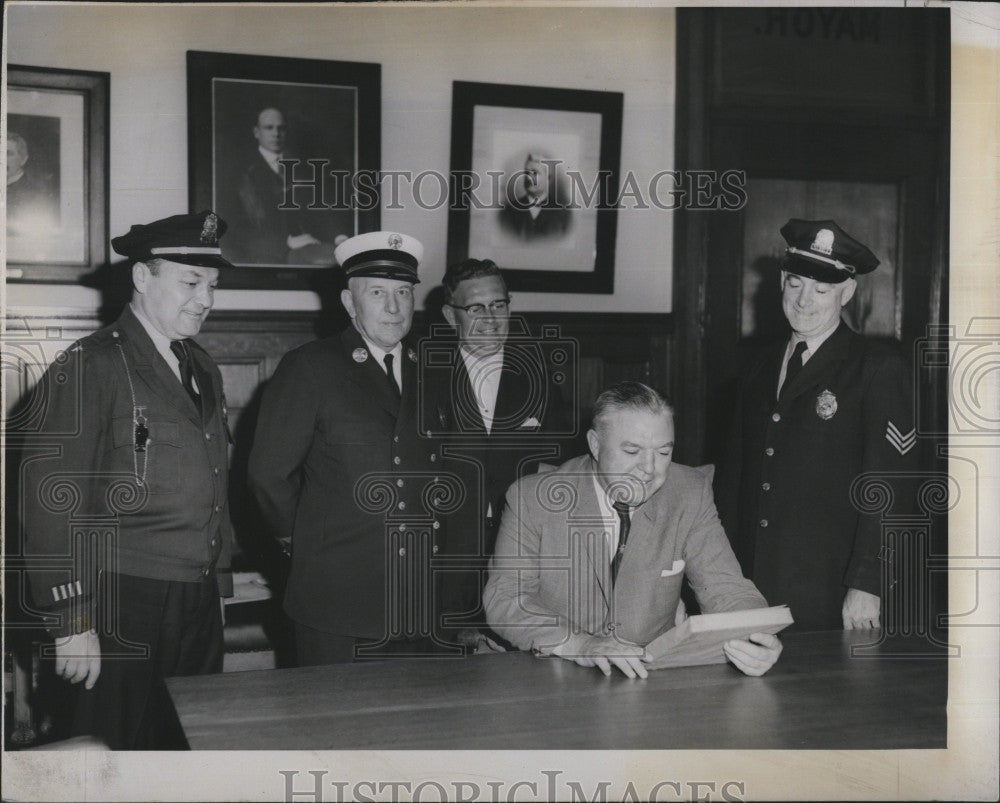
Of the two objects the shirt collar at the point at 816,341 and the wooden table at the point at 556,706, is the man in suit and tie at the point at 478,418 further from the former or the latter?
the shirt collar at the point at 816,341

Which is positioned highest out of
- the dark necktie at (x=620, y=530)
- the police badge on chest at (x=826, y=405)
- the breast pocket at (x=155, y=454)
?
the police badge on chest at (x=826, y=405)

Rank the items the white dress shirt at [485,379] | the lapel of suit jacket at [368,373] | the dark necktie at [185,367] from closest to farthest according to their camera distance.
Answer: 1. the dark necktie at [185,367]
2. the lapel of suit jacket at [368,373]
3. the white dress shirt at [485,379]

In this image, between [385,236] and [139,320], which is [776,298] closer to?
[385,236]

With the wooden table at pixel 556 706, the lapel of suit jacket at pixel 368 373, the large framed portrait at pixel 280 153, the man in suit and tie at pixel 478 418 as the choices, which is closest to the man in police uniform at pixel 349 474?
the lapel of suit jacket at pixel 368 373

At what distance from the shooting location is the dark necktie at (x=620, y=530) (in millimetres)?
2314

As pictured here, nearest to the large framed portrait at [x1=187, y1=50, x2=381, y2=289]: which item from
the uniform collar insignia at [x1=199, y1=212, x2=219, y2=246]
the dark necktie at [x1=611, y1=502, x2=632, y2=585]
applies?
the uniform collar insignia at [x1=199, y1=212, x2=219, y2=246]

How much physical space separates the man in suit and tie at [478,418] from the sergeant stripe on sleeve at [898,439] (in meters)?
0.99

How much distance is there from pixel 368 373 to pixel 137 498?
687mm

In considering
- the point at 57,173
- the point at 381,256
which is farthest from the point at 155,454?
the point at 57,173

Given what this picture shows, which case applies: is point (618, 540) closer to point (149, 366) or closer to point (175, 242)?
point (149, 366)

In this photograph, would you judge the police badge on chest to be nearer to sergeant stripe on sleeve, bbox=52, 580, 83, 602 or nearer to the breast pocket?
the breast pocket

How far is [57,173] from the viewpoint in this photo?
3.15m

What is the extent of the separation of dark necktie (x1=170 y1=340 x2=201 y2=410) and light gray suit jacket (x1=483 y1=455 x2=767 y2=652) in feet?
2.93

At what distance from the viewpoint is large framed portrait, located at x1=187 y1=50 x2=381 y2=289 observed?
11.1 ft
